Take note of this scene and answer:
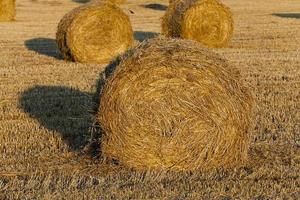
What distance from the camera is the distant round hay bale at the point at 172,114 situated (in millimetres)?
6629

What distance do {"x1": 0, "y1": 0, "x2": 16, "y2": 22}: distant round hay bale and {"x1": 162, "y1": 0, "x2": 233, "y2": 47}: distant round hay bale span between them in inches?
435

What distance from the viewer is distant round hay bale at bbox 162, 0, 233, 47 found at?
17.5 meters

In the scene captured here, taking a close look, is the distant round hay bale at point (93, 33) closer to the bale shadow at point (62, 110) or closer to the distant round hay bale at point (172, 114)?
the bale shadow at point (62, 110)

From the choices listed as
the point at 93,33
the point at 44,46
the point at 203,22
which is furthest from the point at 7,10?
the point at 93,33

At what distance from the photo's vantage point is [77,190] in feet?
19.0

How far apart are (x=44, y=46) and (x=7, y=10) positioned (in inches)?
374

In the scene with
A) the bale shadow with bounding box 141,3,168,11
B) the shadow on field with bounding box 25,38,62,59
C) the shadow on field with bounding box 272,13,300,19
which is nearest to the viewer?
the shadow on field with bounding box 25,38,62,59

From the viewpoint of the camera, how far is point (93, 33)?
15.3m

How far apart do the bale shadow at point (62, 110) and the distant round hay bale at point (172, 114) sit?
697 millimetres

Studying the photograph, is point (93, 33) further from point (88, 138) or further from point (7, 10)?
point (7, 10)

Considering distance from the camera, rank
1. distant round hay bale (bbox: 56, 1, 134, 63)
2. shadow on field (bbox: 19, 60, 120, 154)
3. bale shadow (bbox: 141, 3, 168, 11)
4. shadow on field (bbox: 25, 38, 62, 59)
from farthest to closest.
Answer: bale shadow (bbox: 141, 3, 168, 11) → shadow on field (bbox: 25, 38, 62, 59) → distant round hay bale (bbox: 56, 1, 134, 63) → shadow on field (bbox: 19, 60, 120, 154)

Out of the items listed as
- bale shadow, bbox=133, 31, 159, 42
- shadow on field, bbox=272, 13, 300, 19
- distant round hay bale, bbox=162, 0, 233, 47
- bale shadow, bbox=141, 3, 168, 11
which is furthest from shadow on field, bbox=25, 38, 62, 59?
bale shadow, bbox=141, 3, 168, 11

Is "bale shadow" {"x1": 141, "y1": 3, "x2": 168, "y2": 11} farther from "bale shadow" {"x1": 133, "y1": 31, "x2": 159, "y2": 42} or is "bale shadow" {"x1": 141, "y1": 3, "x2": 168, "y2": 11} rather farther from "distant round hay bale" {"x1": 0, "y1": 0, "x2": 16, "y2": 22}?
"bale shadow" {"x1": 133, "y1": 31, "x2": 159, "y2": 42}

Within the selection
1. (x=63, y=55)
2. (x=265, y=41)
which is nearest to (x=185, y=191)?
(x=63, y=55)
